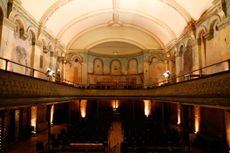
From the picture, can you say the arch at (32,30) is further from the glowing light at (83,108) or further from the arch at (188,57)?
the arch at (188,57)

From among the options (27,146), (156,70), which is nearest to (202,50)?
(156,70)

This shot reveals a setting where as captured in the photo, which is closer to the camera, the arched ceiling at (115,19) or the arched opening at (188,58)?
the arched ceiling at (115,19)

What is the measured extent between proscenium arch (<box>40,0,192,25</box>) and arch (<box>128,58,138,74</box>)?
12156 millimetres

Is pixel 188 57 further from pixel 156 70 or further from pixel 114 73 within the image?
pixel 114 73

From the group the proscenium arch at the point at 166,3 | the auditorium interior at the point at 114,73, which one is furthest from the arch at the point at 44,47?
the proscenium arch at the point at 166,3

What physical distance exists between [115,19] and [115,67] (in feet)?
26.8

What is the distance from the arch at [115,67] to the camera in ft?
92.4

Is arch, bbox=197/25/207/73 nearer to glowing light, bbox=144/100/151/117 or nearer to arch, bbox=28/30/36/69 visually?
glowing light, bbox=144/100/151/117

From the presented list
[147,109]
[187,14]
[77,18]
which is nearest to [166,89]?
[187,14]

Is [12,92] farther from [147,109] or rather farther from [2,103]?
[147,109]

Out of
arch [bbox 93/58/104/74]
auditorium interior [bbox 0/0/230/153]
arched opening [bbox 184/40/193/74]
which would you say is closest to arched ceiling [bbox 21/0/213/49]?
auditorium interior [bbox 0/0/230/153]

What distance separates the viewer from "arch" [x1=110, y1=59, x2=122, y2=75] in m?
28.2

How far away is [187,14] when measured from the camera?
1616cm

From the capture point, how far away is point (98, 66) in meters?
27.8
